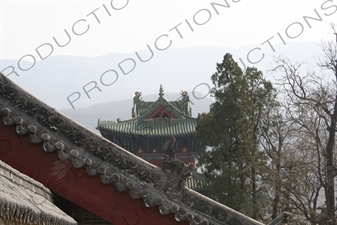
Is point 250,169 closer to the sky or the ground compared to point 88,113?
closer to the ground

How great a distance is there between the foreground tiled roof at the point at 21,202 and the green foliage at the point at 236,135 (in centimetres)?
1163

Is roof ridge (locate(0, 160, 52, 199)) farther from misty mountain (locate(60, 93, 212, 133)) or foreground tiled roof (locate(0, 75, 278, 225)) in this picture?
misty mountain (locate(60, 93, 212, 133))

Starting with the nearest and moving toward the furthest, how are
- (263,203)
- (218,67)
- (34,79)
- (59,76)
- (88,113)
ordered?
(263,203), (218,67), (88,113), (34,79), (59,76)

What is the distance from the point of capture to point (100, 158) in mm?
6254

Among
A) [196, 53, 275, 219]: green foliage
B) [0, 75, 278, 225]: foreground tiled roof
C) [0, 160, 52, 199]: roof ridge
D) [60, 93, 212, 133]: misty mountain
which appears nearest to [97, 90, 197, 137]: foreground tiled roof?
[196, 53, 275, 219]: green foliage

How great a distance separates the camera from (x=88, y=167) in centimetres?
609

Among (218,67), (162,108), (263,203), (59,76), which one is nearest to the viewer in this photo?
(263,203)

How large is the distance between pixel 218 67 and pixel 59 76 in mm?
112884

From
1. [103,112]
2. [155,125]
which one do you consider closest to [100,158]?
[155,125]

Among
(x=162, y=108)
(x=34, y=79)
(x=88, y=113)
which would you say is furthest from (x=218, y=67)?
(x=34, y=79)

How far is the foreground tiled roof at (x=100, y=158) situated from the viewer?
5.99 m

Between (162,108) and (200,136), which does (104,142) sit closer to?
(200,136)

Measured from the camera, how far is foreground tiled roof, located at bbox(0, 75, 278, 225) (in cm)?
599

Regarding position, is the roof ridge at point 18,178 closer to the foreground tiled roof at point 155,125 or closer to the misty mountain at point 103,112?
the foreground tiled roof at point 155,125
